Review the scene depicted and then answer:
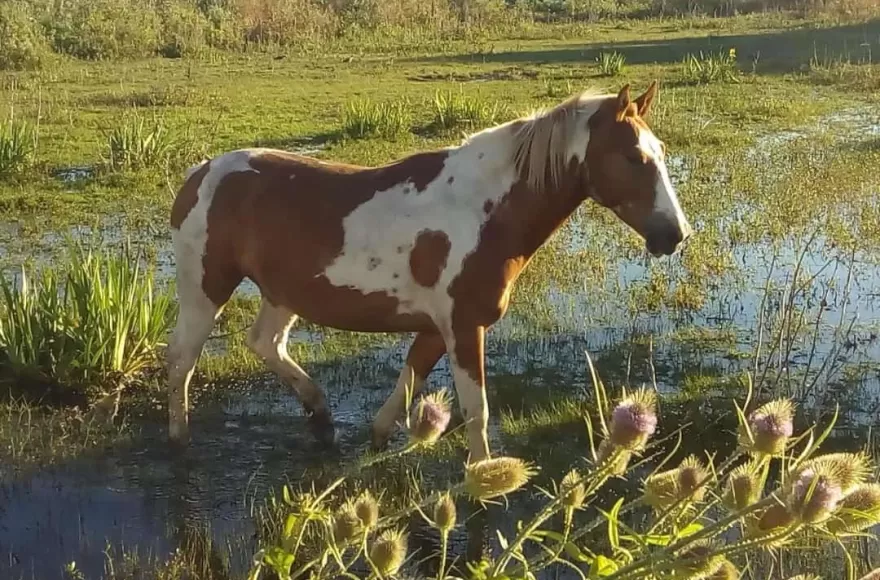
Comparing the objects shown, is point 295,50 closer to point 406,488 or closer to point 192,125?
point 192,125

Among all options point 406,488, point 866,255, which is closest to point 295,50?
point 866,255

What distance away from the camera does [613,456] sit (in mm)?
1740

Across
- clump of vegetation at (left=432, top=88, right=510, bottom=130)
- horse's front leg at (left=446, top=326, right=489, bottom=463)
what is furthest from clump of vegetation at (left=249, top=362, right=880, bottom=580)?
clump of vegetation at (left=432, top=88, right=510, bottom=130)

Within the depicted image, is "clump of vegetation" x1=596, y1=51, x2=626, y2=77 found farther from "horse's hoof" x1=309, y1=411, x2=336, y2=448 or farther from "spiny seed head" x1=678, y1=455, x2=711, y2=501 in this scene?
"spiny seed head" x1=678, y1=455, x2=711, y2=501

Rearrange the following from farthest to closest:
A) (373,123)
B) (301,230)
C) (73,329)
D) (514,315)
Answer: (373,123) < (514,315) < (73,329) < (301,230)

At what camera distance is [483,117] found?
464 inches

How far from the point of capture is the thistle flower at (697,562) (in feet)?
5.23

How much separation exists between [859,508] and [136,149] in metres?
9.24

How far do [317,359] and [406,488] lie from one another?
1.58 meters

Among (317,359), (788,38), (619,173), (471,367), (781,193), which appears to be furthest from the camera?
(788,38)

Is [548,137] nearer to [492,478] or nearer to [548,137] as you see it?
→ [548,137]

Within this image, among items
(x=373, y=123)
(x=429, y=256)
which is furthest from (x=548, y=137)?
(x=373, y=123)

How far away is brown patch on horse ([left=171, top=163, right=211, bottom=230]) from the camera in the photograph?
4676 mm

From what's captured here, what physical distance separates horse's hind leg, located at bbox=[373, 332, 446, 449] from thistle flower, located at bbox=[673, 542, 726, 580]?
2876 mm
